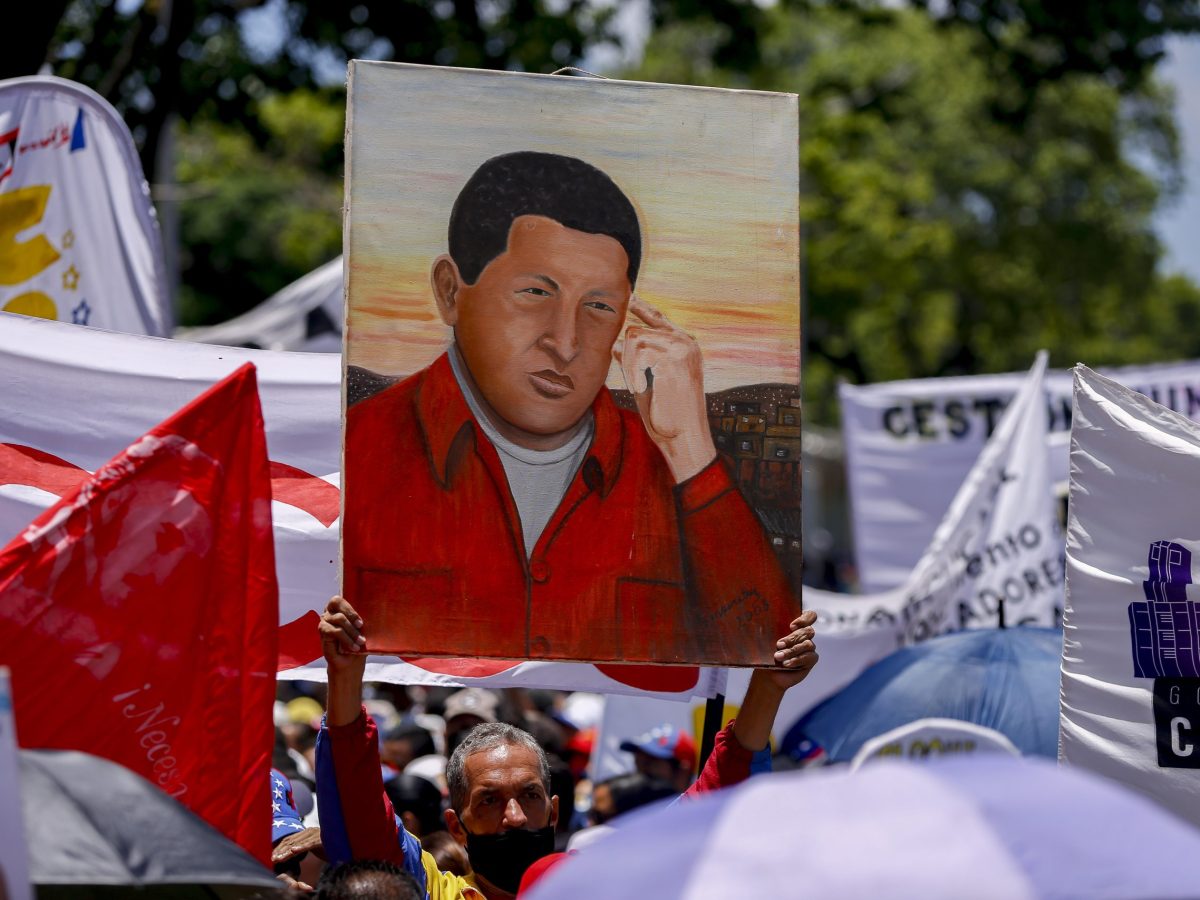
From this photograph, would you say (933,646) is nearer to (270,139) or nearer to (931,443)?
(931,443)

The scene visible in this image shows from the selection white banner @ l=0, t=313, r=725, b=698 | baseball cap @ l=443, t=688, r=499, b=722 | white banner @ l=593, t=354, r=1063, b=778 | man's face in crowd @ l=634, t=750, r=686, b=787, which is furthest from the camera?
baseball cap @ l=443, t=688, r=499, b=722

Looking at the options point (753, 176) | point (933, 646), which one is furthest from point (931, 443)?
point (753, 176)

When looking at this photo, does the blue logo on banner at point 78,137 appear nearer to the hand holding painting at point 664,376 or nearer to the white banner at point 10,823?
the hand holding painting at point 664,376

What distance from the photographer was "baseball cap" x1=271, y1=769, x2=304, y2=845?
430 centimetres

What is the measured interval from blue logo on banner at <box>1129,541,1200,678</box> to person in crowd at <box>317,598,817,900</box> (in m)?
1.04

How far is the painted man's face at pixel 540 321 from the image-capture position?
147 inches

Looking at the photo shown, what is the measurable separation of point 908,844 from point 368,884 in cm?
138

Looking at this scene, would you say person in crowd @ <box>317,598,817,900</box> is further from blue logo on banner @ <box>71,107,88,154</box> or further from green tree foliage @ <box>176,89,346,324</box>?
green tree foliage @ <box>176,89,346,324</box>

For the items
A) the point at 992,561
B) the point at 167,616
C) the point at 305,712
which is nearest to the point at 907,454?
the point at 992,561

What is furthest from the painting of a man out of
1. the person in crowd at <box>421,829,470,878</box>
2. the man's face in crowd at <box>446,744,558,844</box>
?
the person in crowd at <box>421,829,470,878</box>

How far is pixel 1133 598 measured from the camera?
14.0 feet

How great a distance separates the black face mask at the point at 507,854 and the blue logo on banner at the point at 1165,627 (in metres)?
1.59

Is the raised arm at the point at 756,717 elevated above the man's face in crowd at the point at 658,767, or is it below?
above
